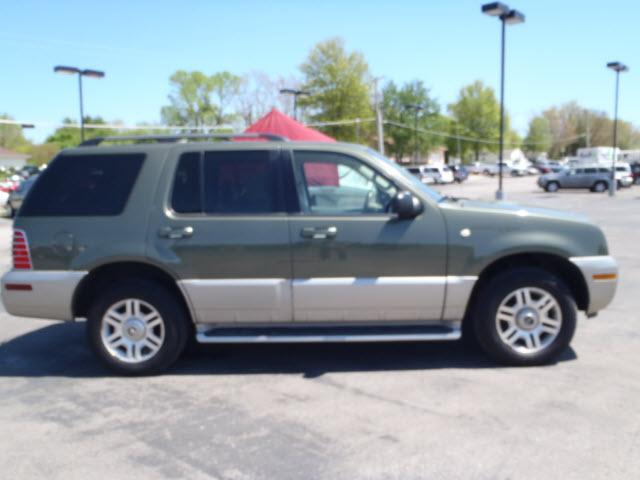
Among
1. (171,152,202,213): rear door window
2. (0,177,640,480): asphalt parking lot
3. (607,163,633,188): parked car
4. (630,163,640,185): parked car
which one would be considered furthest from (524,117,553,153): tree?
(171,152,202,213): rear door window

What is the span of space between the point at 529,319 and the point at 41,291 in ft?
12.7

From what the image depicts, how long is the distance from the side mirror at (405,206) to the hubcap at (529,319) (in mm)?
1019

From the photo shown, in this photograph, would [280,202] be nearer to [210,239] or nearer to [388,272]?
[210,239]

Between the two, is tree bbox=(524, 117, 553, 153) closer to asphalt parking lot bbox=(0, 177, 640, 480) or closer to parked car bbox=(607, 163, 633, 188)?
parked car bbox=(607, 163, 633, 188)

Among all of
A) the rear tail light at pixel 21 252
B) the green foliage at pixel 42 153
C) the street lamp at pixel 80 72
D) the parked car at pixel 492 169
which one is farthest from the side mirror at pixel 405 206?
the green foliage at pixel 42 153

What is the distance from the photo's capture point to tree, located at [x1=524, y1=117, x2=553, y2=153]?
4578 inches

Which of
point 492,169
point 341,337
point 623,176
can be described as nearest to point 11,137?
point 492,169

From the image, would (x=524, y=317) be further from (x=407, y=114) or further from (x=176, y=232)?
(x=407, y=114)

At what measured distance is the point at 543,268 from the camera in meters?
5.07

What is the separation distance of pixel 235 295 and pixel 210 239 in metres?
0.48

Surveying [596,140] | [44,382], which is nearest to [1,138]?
[596,140]

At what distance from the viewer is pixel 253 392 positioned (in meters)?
4.61

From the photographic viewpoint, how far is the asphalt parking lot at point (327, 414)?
136 inches

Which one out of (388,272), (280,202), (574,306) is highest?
(280,202)
